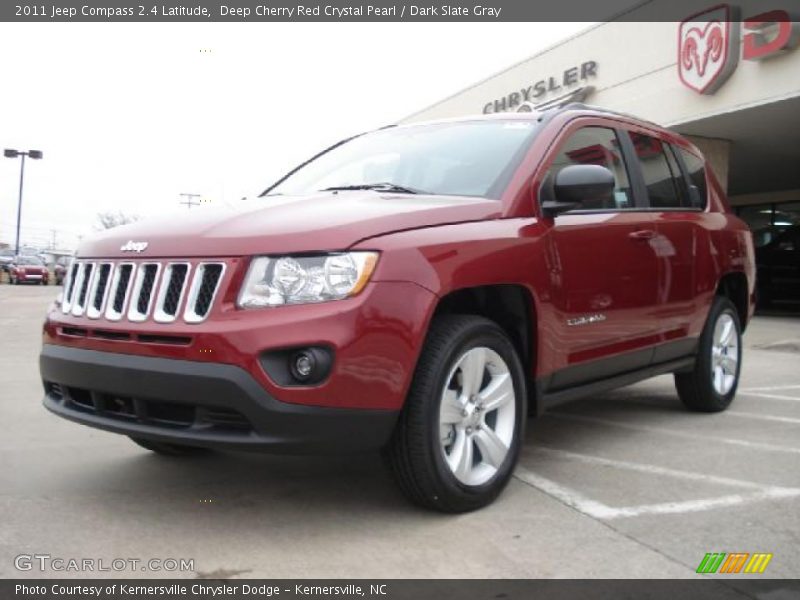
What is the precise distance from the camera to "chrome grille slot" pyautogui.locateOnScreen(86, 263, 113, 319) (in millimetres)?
3182

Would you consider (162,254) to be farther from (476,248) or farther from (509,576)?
(509,576)

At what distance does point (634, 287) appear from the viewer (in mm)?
4156

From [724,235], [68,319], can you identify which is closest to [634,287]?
[724,235]

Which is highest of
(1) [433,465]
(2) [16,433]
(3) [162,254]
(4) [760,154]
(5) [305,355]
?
(4) [760,154]

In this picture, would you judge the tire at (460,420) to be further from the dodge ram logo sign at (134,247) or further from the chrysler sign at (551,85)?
the chrysler sign at (551,85)

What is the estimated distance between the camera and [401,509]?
3.21 m

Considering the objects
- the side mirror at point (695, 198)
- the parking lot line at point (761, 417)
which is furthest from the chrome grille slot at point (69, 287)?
the parking lot line at point (761, 417)

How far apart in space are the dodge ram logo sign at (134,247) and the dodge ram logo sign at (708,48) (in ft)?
40.9

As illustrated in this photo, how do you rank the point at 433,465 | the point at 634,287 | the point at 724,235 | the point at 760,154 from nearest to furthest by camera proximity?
the point at 433,465, the point at 634,287, the point at 724,235, the point at 760,154

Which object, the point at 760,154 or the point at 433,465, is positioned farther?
the point at 760,154

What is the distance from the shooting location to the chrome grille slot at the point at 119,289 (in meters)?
3.05

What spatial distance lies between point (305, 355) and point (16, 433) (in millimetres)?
2821
